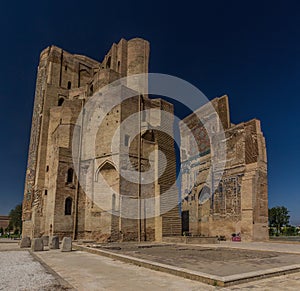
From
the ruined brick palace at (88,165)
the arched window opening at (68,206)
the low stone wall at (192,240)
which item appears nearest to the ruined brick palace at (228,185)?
the low stone wall at (192,240)

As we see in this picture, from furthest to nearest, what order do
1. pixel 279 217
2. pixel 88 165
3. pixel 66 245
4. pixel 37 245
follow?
pixel 279 217, pixel 88 165, pixel 37 245, pixel 66 245

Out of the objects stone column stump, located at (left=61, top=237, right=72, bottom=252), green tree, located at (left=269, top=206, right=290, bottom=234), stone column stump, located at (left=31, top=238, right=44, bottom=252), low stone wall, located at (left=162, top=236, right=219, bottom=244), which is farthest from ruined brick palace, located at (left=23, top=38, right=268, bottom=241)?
green tree, located at (left=269, top=206, right=290, bottom=234)

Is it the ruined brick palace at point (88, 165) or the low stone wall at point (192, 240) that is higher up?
the ruined brick palace at point (88, 165)

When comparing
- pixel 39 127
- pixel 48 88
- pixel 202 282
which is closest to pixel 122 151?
pixel 39 127

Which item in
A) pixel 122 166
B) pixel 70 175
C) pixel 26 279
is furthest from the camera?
pixel 70 175

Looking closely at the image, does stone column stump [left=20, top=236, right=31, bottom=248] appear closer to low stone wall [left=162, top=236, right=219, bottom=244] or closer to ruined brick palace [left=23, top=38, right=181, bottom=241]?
ruined brick palace [left=23, top=38, right=181, bottom=241]

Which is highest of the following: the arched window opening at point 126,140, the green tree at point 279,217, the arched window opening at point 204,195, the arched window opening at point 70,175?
the arched window opening at point 126,140

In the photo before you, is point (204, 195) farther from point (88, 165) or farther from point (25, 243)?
point (25, 243)

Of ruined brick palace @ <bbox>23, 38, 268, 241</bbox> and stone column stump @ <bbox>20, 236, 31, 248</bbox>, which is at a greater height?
ruined brick palace @ <bbox>23, 38, 268, 241</bbox>

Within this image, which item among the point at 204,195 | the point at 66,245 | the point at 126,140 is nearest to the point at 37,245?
the point at 66,245

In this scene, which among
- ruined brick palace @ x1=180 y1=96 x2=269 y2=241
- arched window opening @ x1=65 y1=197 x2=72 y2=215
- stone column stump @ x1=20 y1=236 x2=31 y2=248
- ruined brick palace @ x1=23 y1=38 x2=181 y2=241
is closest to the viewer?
stone column stump @ x1=20 y1=236 x2=31 y2=248

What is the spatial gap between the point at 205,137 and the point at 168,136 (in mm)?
7625

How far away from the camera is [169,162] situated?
892 inches

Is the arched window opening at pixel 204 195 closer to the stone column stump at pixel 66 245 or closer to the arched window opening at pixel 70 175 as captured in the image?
the arched window opening at pixel 70 175
